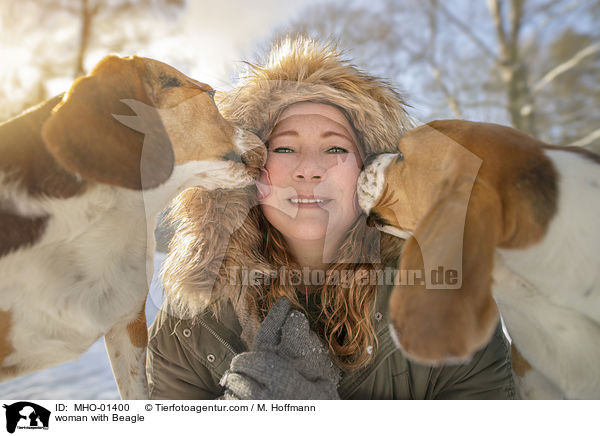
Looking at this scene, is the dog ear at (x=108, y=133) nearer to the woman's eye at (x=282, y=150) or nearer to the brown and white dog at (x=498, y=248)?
the woman's eye at (x=282, y=150)

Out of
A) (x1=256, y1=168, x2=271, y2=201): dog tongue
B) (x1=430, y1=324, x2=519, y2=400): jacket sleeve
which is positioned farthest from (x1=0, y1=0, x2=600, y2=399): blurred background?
(x1=430, y1=324, x2=519, y2=400): jacket sleeve

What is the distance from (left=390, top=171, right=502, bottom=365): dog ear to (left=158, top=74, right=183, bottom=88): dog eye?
2.82ft

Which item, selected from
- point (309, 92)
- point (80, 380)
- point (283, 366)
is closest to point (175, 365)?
point (80, 380)

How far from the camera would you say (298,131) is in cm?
161

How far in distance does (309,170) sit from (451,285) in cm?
68

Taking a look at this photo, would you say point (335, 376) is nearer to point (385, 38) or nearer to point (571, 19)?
point (385, 38)

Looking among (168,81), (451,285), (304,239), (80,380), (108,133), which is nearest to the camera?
(451,285)

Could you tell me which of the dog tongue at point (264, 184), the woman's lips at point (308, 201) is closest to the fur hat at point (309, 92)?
the dog tongue at point (264, 184)

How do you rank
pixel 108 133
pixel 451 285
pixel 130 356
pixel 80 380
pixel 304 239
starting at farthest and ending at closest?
1. pixel 304 239
2. pixel 80 380
3. pixel 130 356
4. pixel 108 133
5. pixel 451 285

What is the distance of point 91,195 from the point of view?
1246 millimetres

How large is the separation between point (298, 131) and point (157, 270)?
28.0 inches
